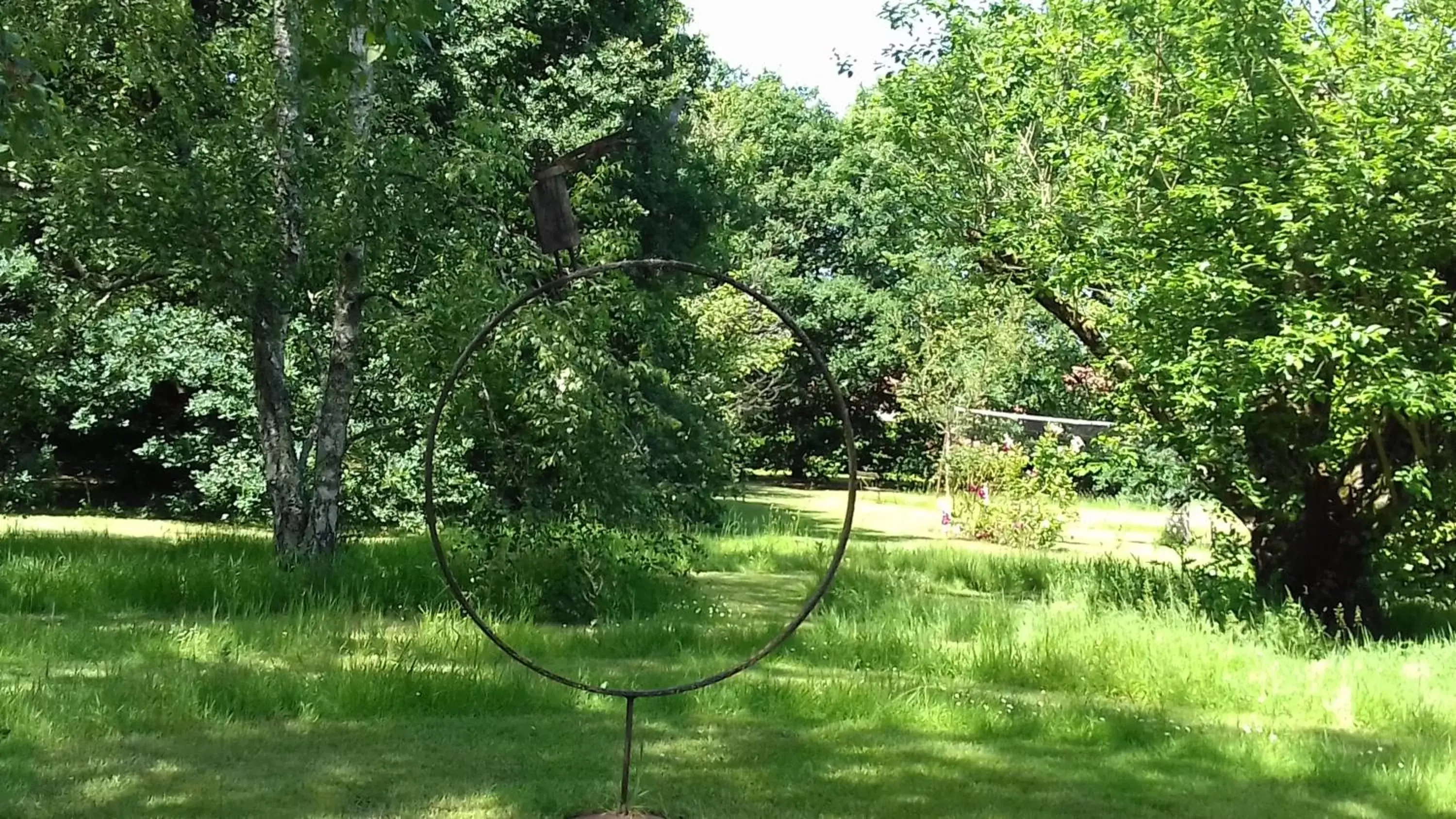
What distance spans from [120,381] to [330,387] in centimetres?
575

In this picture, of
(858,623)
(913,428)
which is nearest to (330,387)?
(858,623)

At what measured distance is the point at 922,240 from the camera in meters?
12.8

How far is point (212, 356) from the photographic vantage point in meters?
13.1

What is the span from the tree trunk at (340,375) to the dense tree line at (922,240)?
0.08 feet

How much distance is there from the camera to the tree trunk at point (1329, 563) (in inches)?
318

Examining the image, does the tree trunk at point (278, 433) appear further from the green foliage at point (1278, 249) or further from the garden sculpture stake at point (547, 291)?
the green foliage at point (1278, 249)

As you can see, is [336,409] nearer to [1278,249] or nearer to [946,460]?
[1278,249]

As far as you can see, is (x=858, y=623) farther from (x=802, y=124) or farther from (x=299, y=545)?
(x=802, y=124)

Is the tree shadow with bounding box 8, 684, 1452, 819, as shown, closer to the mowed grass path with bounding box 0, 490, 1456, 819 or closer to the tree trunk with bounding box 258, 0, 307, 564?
the mowed grass path with bounding box 0, 490, 1456, 819

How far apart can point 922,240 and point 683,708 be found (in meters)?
8.48

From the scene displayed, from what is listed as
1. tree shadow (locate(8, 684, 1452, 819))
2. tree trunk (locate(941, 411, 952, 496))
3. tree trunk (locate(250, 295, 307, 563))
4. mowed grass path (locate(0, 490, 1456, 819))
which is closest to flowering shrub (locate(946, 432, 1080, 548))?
tree trunk (locate(941, 411, 952, 496))

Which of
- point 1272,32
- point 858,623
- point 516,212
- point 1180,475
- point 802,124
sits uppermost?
point 802,124

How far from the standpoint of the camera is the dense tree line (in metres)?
6.78

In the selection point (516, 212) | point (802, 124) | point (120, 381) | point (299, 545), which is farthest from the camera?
point (802, 124)
